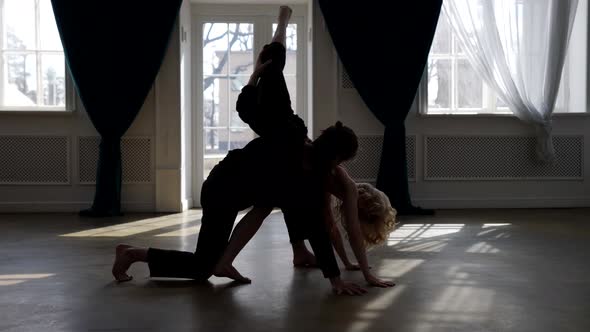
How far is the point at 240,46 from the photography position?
301 inches

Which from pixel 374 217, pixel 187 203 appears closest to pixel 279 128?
pixel 374 217

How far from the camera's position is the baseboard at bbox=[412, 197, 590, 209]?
7.29m

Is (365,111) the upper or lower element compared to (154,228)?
upper

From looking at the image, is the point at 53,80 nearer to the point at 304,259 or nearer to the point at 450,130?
the point at 450,130

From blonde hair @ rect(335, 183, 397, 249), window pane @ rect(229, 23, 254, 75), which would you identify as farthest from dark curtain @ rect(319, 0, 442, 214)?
blonde hair @ rect(335, 183, 397, 249)

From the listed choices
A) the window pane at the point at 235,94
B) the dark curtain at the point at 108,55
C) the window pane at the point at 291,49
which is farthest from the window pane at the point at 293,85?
the dark curtain at the point at 108,55

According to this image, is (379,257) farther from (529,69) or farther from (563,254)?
(529,69)

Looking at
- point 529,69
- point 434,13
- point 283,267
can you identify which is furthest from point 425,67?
point 283,267

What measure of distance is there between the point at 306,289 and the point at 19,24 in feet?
16.9

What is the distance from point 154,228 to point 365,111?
99.8 inches

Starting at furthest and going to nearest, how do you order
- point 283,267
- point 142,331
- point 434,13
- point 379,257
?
1. point 434,13
2. point 379,257
3. point 283,267
4. point 142,331

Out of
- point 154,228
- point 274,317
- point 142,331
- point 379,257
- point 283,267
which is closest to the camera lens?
point 142,331

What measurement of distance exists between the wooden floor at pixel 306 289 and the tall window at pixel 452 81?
225cm

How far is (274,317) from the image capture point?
9.27 ft
